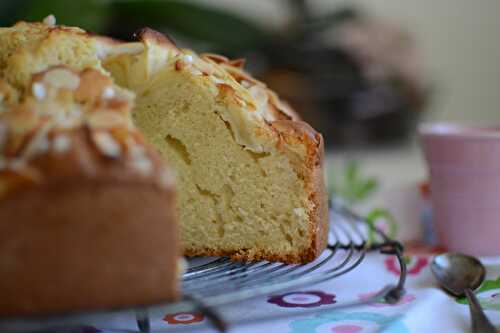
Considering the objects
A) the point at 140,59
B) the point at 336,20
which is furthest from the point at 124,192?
the point at 336,20

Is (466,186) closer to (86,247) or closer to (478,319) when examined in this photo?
(478,319)

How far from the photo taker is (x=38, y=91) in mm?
894

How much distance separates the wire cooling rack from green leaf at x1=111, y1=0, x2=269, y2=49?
1736mm

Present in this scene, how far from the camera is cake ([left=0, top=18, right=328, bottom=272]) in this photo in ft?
3.69

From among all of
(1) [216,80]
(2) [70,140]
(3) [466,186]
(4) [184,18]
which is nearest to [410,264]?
(3) [466,186]

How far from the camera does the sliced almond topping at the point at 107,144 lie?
2.72 ft

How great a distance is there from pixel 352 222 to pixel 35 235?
0.90m

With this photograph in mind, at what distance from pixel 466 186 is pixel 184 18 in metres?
1.80

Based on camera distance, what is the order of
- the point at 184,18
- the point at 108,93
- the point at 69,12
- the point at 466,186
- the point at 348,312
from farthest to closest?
the point at 184,18 < the point at 69,12 < the point at 466,186 < the point at 348,312 < the point at 108,93

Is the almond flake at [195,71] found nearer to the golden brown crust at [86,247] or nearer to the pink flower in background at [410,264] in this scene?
the golden brown crust at [86,247]

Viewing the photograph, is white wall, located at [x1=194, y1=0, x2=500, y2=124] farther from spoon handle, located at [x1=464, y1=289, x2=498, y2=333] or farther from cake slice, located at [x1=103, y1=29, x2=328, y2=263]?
spoon handle, located at [x1=464, y1=289, x2=498, y2=333]

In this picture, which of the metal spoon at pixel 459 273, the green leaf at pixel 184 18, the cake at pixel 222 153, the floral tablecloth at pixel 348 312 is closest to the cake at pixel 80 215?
the floral tablecloth at pixel 348 312

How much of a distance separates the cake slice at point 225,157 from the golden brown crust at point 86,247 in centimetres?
31

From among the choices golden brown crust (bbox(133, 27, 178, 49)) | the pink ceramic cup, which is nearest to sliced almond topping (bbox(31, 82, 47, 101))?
golden brown crust (bbox(133, 27, 178, 49))
